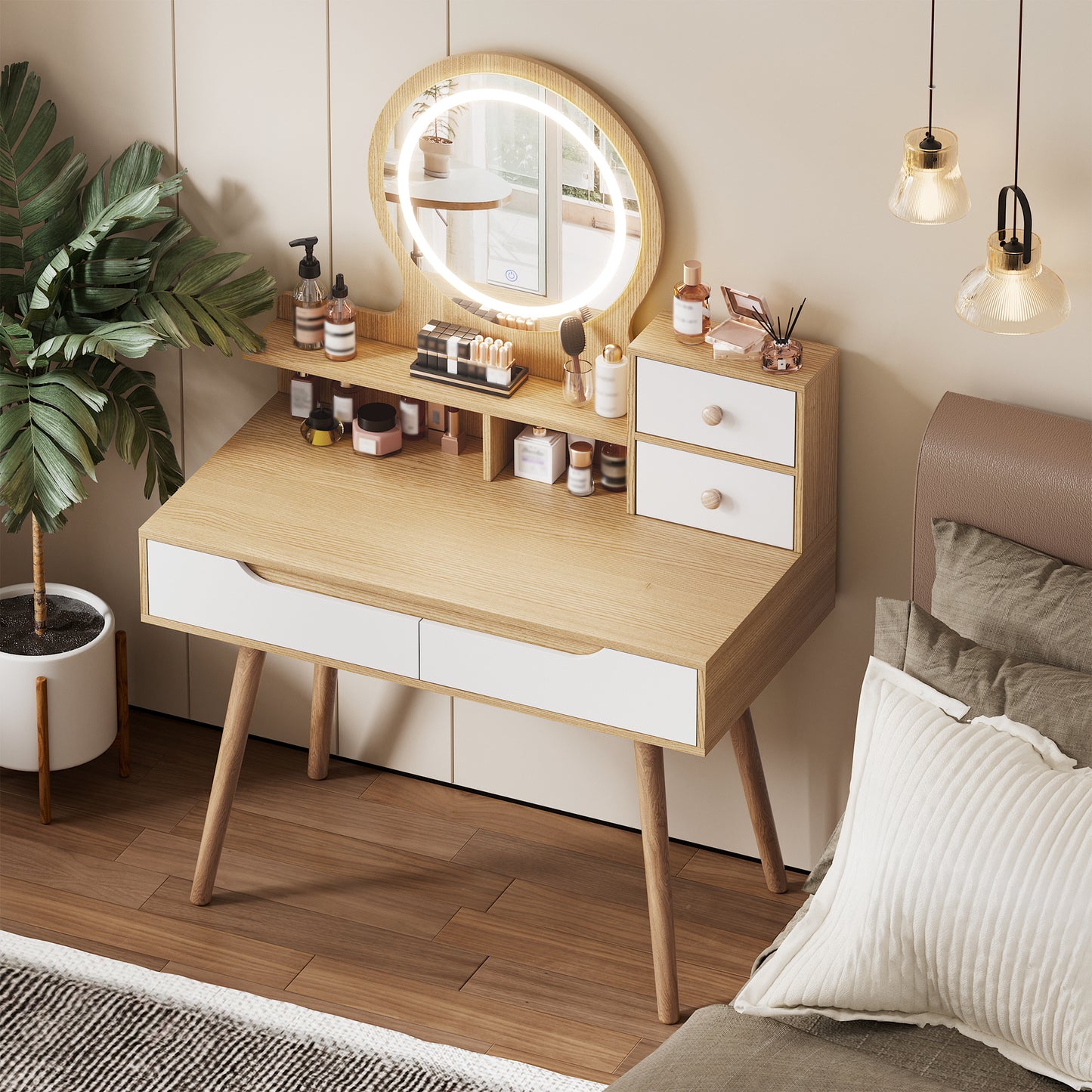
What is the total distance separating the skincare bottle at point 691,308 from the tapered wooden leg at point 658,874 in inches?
23.5

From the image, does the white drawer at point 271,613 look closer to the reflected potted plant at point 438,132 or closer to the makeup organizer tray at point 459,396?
the makeup organizer tray at point 459,396

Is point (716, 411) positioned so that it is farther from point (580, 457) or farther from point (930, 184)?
point (930, 184)

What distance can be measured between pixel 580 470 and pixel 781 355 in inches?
15.5

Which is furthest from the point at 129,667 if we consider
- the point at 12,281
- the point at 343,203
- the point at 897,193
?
the point at 897,193

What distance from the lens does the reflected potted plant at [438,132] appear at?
2.58 meters

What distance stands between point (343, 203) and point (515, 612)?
799 millimetres

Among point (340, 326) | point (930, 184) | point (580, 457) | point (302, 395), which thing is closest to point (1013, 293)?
point (930, 184)

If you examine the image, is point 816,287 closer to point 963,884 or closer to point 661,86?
point 661,86

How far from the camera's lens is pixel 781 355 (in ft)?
7.93

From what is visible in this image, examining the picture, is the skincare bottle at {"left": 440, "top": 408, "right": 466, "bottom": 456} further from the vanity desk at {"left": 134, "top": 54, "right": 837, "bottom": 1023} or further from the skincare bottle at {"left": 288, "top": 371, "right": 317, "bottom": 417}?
the skincare bottle at {"left": 288, "top": 371, "right": 317, "bottom": 417}

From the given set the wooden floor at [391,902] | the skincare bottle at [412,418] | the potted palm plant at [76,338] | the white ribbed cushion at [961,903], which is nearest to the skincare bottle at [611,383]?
the skincare bottle at [412,418]

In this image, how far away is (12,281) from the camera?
9.27 ft

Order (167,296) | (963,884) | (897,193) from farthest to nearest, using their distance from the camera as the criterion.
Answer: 1. (167,296)
2. (897,193)
3. (963,884)

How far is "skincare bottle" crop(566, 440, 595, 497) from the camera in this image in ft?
8.67
